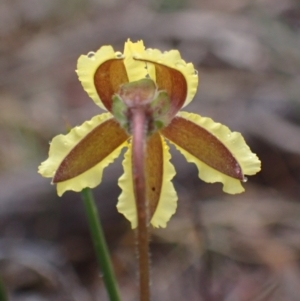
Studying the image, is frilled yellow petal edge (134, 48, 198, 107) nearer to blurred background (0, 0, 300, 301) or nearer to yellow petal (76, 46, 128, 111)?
yellow petal (76, 46, 128, 111)

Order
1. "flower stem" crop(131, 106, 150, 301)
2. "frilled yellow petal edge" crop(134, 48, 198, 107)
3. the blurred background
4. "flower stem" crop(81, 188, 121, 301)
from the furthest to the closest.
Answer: the blurred background, "flower stem" crop(81, 188, 121, 301), "frilled yellow petal edge" crop(134, 48, 198, 107), "flower stem" crop(131, 106, 150, 301)

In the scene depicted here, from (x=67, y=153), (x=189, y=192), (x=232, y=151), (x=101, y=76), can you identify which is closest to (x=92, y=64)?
(x=101, y=76)

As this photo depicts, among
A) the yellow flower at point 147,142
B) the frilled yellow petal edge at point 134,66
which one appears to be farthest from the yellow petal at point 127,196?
the frilled yellow petal edge at point 134,66

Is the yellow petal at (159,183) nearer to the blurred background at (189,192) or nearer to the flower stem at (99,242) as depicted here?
the flower stem at (99,242)

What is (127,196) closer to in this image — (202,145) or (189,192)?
(202,145)

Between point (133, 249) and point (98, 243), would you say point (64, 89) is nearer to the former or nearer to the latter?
point (133, 249)

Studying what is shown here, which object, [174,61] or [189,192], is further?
[189,192]

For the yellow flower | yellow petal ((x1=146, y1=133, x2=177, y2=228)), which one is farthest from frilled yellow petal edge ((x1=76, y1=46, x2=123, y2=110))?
yellow petal ((x1=146, y1=133, x2=177, y2=228))
